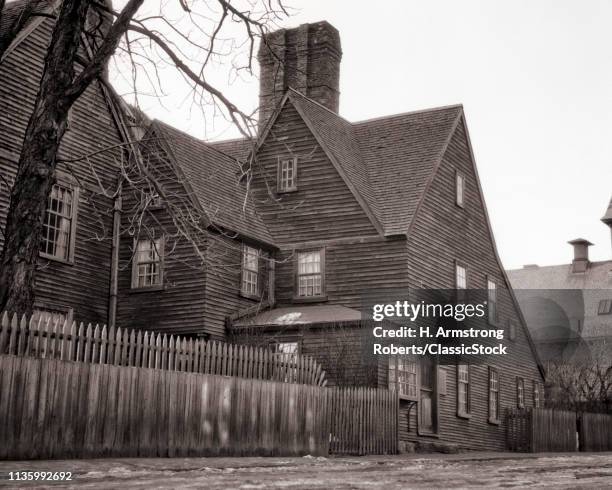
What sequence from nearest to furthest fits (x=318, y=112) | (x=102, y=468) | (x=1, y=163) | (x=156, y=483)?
1. (x=156, y=483)
2. (x=102, y=468)
3. (x=1, y=163)
4. (x=318, y=112)

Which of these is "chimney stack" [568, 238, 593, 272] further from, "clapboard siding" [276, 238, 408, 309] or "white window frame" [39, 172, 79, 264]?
"white window frame" [39, 172, 79, 264]

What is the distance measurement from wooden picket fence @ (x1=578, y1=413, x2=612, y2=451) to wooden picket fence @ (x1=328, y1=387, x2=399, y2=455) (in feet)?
40.9

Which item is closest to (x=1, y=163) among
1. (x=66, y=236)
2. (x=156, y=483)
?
(x=66, y=236)

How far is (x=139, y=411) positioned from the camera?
15.5 m

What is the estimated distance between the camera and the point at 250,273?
91.7ft

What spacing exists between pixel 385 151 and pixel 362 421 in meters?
12.8

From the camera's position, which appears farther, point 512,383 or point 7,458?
point 512,383

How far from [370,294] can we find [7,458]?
15.2 meters

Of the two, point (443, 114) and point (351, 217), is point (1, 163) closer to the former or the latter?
point (351, 217)

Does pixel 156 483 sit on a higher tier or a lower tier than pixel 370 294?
lower

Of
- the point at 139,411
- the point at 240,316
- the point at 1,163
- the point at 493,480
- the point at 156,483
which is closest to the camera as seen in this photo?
the point at 156,483

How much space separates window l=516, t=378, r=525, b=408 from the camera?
115 feet

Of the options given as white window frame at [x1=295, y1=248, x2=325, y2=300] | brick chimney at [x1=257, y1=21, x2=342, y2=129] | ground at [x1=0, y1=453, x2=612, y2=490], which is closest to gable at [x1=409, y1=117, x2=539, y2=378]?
white window frame at [x1=295, y1=248, x2=325, y2=300]

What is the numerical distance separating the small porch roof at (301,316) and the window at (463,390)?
552 cm
